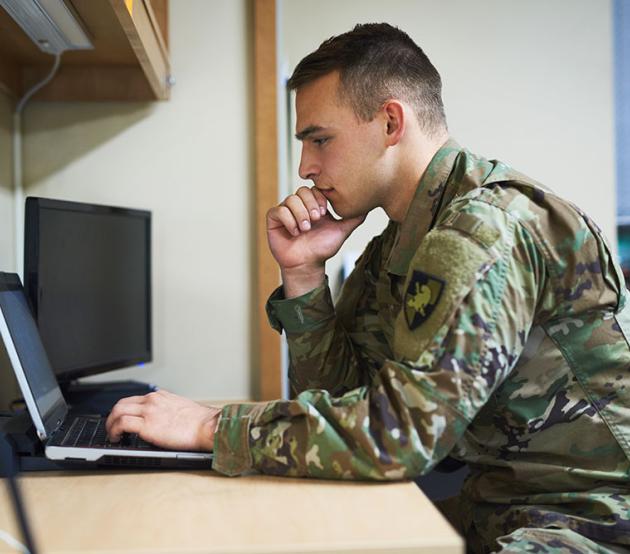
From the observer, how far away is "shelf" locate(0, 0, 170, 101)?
5.09 ft

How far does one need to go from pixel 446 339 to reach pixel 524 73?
1.61 metres

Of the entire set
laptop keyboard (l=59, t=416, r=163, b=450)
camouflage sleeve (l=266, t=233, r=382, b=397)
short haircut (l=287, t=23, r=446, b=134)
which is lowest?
laptop keyboard (l=59, t=416, r=163, b=450)

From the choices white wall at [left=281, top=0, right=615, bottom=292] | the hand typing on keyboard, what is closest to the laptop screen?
the hand typing on keyboard

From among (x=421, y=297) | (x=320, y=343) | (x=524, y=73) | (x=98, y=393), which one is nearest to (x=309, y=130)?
(x=320, y=343)

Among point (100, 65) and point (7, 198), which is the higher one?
point (100, 65)

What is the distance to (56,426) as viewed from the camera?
1.11 meters

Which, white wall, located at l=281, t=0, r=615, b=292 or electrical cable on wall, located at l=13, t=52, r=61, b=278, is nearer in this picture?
electrical cable on wall, located at l=13, t=52, r=61, b=278

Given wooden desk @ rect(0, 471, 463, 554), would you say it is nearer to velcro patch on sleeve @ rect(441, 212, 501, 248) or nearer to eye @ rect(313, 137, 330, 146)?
velcro patch on sleeve @ rect(441, 212, 501, 248)

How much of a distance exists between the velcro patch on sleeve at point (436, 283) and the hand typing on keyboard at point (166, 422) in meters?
0.27

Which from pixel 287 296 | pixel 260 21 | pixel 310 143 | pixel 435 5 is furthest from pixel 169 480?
pixel 435 5

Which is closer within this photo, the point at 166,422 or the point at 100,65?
the point at 166,422

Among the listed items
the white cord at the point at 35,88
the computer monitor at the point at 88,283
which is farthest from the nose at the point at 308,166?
the white cord at the point at 35,88

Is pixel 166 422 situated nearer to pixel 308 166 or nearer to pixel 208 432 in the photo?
pixel 208 432

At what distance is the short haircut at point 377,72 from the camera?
1251 millimetres
